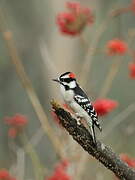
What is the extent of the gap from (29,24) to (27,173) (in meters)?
2.12

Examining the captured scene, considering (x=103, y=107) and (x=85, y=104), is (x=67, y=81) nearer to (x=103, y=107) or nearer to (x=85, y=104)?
(x=85, y=104)

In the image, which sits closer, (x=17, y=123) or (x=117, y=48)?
(x=17, y=123)

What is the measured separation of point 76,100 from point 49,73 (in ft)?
15.7

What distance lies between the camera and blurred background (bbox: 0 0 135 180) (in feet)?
24.1

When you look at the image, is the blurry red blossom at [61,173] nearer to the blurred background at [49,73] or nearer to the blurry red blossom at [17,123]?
the blurred background at [49,73]

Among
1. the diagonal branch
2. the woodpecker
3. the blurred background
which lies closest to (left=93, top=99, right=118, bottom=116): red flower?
the blurred background

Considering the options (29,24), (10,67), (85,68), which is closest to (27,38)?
(29,24)

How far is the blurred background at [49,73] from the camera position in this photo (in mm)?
7339

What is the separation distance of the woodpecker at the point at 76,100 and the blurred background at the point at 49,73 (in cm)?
140

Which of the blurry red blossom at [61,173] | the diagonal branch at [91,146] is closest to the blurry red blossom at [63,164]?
the blurry red blossom at [61,173]

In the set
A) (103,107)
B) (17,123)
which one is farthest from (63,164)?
(103,107)

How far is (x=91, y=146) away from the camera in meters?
4.27

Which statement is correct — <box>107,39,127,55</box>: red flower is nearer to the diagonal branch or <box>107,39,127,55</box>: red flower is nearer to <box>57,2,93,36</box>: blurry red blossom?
<box>57,2,93,36</box>: blurry red blossom

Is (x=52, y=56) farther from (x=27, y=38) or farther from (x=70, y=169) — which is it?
(x=70, y=169)
